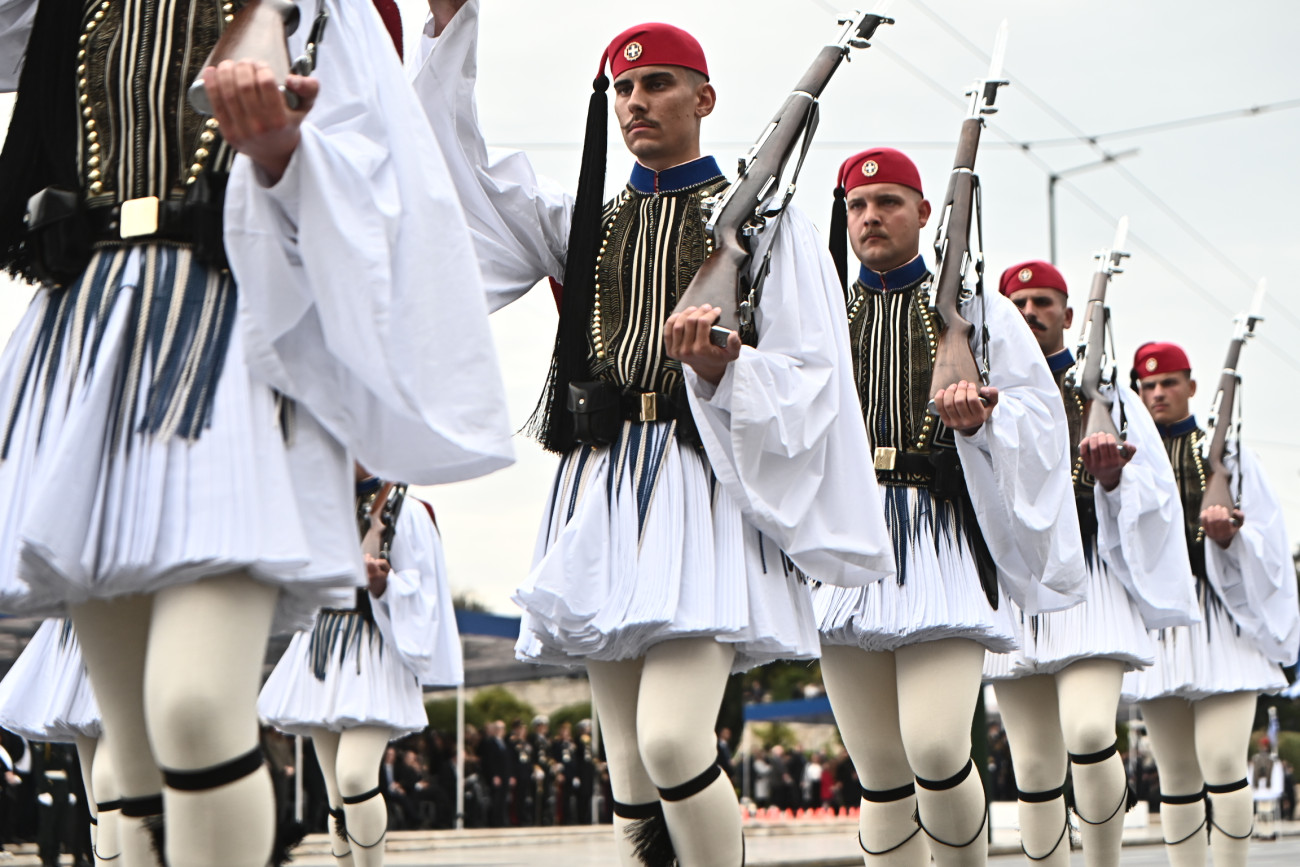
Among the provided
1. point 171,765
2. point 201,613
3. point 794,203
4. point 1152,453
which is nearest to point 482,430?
point 201,613

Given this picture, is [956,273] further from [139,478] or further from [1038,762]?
[139,478]

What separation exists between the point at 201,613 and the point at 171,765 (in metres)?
0.26

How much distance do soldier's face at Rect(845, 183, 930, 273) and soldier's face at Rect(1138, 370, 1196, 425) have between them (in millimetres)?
3029

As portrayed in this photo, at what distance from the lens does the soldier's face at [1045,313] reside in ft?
24.1

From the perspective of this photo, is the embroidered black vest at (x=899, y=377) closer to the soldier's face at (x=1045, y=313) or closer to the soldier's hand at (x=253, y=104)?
the soldier's face at (x=1045, y=313)

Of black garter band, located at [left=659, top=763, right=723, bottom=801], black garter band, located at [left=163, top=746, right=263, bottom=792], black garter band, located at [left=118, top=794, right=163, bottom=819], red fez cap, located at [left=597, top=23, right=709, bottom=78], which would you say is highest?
red fez cap, located at [left=597, top=23, right=709, bottom=78]

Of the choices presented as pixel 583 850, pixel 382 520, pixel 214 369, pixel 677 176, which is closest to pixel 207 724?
pixel 214 369

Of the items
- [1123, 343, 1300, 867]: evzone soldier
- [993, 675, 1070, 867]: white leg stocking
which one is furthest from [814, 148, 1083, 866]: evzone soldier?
[1123, 343, 1300, 867]: evzone soldier

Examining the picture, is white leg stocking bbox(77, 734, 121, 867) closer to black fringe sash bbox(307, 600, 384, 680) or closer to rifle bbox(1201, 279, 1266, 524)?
black fringe sash bbox(307, 600, 384, 680)

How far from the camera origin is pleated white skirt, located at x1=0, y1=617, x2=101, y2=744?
23.2 feet

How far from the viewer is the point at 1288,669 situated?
28.6ft

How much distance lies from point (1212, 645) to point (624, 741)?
14.6ft

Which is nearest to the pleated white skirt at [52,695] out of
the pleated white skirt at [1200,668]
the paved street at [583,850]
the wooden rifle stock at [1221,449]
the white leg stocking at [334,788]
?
the white leg stocking at [334,788]

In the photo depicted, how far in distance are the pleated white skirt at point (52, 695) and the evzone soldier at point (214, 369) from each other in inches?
170
